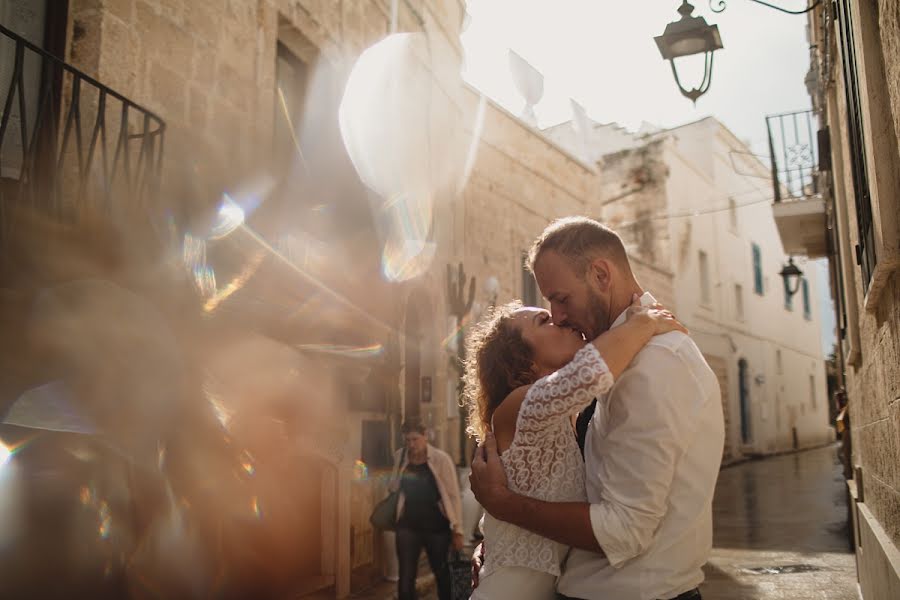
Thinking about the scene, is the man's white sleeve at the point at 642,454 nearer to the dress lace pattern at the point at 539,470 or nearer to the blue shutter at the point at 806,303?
the dress lace pattern at the point at 539,470

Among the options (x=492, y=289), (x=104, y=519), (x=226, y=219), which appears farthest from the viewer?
(x=492, y=289)

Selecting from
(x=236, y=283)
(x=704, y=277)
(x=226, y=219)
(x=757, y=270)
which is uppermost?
(x=757, y=270)

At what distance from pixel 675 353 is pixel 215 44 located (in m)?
5.66

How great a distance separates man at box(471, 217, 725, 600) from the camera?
5.88ft

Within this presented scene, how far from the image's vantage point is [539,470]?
6.73 feet

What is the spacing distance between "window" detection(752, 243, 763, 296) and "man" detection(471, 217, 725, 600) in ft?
99.8

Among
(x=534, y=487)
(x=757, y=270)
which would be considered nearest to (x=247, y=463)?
(x=534, y=487)

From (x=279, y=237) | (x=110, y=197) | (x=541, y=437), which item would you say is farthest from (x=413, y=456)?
(x=541, y=437)

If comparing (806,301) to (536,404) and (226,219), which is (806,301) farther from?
(536,404)

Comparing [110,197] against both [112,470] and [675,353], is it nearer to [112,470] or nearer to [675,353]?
[112,470]

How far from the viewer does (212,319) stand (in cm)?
566

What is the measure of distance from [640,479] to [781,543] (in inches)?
364

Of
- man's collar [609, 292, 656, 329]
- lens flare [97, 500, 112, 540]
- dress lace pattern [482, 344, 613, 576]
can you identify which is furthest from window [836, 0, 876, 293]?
lens flare [97, 500, 112, 540]

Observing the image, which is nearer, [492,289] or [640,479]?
[640,479]
